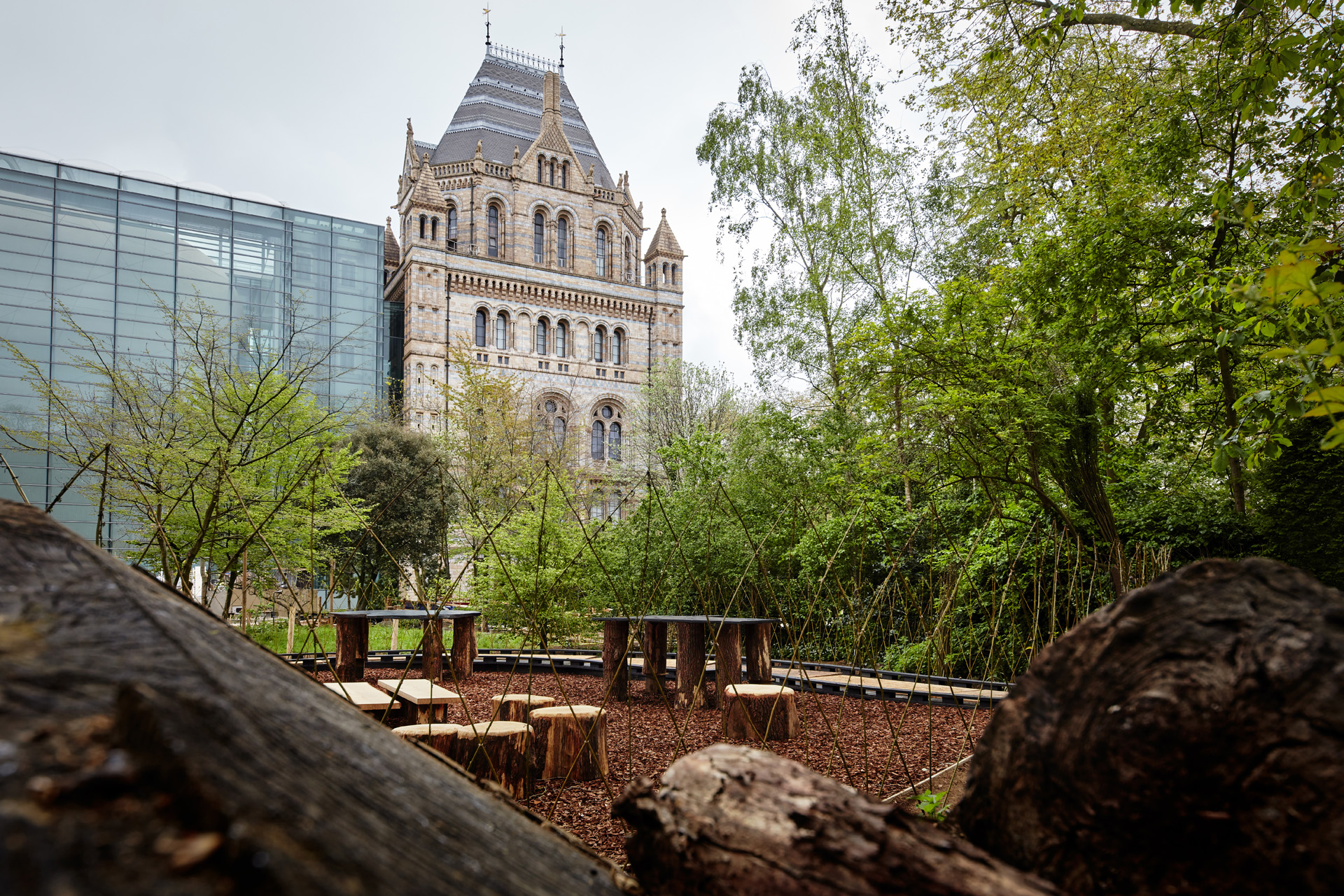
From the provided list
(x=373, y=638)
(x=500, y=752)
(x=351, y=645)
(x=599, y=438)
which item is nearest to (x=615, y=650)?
(x=351, y=645)

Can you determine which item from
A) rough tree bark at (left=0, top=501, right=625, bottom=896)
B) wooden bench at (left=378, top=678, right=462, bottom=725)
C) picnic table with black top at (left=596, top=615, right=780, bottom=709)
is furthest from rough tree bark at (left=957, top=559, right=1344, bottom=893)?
picnic table with black top at (left=596, top=615, right=780, bottom=709)

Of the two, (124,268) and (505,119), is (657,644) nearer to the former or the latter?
(124,268)

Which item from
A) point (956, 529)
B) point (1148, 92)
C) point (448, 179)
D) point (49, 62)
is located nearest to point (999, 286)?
point (1148, 92)

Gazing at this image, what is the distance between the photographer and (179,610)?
1.29 m

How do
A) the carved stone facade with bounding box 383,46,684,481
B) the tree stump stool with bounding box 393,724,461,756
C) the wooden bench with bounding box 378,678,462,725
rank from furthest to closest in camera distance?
the carved stone facade with bounding box 383,46,684,481 → the wooden bench with bounding box 378,678,462,725 → the tree stump stool with bounding box 393,724,461,756

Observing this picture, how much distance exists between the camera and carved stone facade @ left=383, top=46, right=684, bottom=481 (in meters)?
32.8

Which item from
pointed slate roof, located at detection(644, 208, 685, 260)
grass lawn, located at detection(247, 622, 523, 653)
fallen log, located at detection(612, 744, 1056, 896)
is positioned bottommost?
grass lawn, located at detection(247, 622, 523, 653)

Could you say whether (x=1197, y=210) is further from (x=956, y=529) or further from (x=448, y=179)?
(x=448, y=179)

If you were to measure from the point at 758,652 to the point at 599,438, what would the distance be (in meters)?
30.3

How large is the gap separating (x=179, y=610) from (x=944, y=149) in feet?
47.6

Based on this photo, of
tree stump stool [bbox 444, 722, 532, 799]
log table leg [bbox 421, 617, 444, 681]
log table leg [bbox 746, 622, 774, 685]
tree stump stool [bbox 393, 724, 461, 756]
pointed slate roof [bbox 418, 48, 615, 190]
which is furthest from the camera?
pointed slate roof [bbox 418, 48, 615, 190]

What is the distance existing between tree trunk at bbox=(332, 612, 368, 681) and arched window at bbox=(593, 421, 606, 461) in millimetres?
28214

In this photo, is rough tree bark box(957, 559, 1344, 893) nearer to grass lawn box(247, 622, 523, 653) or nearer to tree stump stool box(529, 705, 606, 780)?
tree stump stool box(529, 705, 606, 780)

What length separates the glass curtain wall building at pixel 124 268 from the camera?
23.9m
